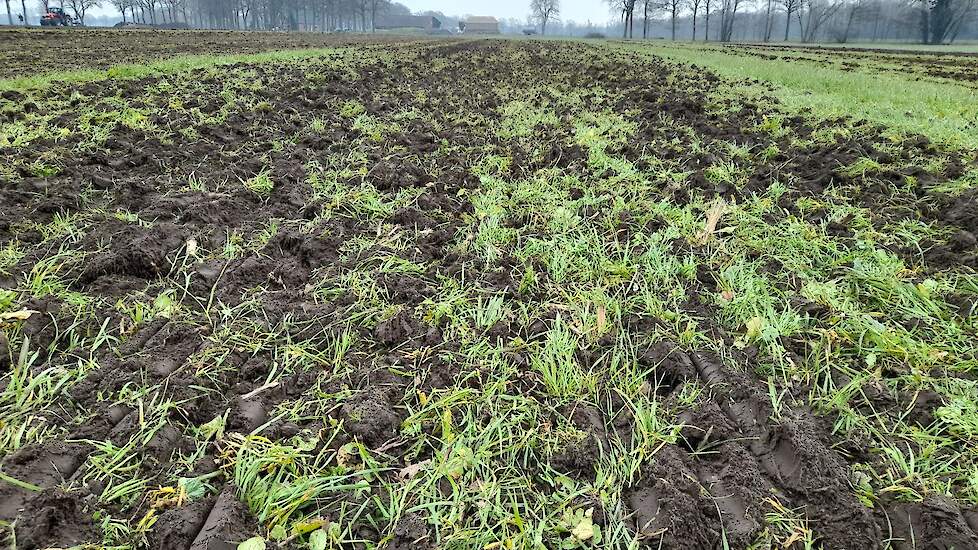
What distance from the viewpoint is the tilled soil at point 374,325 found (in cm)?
172

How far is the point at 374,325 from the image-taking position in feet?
9.02

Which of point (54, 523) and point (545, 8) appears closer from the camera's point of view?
point (54, 523)

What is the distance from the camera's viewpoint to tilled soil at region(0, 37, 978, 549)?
1725 mm

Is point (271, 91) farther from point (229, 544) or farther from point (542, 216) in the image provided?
point (229, 544)

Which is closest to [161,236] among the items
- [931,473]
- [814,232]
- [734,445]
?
[734,445]

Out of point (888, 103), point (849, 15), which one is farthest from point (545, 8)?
point (888, 103)

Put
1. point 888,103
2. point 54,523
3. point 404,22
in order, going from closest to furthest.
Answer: point 54,523 < point 888,103 < point 404,22

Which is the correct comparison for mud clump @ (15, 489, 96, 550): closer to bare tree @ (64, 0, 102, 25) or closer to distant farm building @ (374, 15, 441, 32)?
bare tree @ (64, 0, 102, 25)

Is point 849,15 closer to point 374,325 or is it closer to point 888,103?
point 888,103

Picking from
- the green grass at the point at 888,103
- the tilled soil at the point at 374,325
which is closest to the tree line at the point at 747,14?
the green grass at the point at 888,103

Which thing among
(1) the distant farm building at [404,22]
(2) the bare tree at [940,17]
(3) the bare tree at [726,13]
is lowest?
(2) the bare tree at [940,17]

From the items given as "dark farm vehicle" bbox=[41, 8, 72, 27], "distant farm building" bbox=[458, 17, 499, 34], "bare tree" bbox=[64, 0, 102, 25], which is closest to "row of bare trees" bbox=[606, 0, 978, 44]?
"distant farm building" bbox=[458, 17, 499, 34]

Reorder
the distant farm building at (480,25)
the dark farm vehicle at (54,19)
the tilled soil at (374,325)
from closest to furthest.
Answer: the tilled soil at (374,325), the dark farm vehicle at (54,19), the distant farm building at (480,25)

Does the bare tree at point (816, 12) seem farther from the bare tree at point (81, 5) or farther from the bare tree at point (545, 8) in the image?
the bare tree at point (81, 5)
